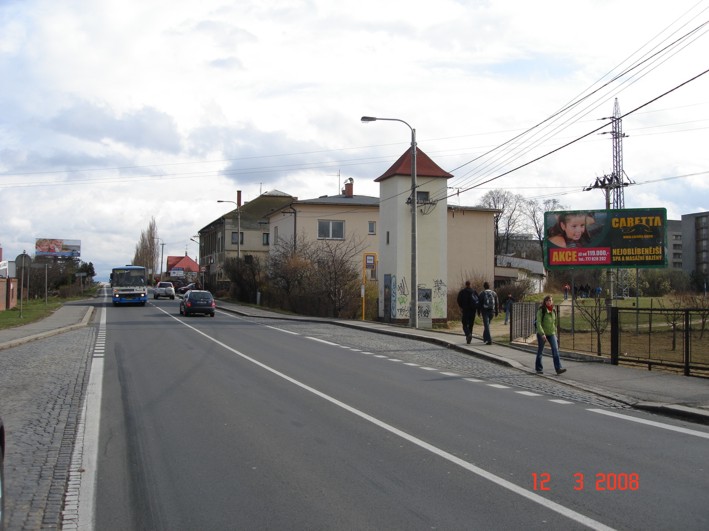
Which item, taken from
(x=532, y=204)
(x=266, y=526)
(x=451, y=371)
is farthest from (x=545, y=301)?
(x=532, y=204)

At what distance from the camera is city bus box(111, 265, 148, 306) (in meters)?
51.5

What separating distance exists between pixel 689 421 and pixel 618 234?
13.1 m

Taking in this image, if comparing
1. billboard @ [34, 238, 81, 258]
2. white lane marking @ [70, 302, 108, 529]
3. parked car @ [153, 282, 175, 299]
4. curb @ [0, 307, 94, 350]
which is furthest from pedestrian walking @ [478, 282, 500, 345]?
billboard @ [34, 238, 81, 258]

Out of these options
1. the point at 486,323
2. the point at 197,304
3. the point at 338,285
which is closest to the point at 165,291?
the point at 197,304

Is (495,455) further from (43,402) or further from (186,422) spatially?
(43,402)

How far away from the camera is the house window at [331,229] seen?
59469 millimetres

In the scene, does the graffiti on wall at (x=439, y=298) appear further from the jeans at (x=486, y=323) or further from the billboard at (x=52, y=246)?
the billboard at (x=52, y=246)

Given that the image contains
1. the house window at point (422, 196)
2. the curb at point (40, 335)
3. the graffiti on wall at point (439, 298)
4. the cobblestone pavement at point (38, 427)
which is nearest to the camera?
the cobblestone pavement at point (38, 427)

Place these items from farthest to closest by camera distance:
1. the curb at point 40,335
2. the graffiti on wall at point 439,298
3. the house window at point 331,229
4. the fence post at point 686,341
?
the house window at point 331,229 → the graffiti on wall at point 439,298 → the curb at point 40,335 → the fence post at point 686,341

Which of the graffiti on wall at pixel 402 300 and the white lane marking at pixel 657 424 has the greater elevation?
the graffiti on wall at pixel 402 300
